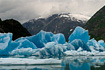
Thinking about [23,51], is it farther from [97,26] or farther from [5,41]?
[97,26]

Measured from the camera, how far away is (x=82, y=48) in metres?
22.5

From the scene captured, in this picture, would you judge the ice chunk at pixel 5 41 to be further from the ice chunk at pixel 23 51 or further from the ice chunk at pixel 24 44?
the ice chunk at pixel 24 44

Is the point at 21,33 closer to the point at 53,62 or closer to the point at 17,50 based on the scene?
the point at 17,50

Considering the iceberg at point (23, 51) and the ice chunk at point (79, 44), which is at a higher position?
the ice chunk at point (79, 44)

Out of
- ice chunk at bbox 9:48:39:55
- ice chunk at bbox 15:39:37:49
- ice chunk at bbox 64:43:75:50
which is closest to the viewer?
ice chunk at bbox 9:48:39:55

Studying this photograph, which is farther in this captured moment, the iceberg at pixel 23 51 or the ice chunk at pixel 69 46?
the ice chunk at pixel 69 46

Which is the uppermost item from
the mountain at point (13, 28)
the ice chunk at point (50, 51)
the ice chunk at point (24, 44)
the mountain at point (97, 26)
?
the mountain at point (97, 26)

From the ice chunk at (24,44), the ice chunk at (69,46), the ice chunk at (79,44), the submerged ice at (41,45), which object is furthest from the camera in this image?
the ice chunk at (79,44)

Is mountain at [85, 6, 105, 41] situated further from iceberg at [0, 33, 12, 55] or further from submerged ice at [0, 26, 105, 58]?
iceberg at [0, 33, 12, 55]

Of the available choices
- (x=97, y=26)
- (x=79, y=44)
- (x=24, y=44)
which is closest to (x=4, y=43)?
(x=24, y=44)

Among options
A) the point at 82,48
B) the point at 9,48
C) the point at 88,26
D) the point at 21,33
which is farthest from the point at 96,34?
the point at 9,48

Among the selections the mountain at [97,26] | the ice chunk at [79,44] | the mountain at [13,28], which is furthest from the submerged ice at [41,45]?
the mountain at [97,26]

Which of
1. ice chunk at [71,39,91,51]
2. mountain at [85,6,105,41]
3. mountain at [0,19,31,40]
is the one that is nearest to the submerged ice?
ice chunk at [71,39,91,51]

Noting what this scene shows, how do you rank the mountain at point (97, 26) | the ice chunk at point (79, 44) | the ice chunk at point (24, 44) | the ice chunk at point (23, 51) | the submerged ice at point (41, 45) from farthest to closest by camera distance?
the mountain at point (97, 26), the ice chunk at point (79, 44), the ice chunk at point (24, 44), the ice chunk at point (23, 51), the submerged ice at point (41, 45)
